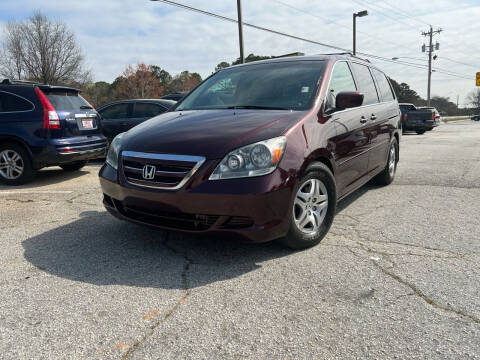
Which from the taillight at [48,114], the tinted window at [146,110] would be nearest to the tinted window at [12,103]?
the taillight at [48,114]

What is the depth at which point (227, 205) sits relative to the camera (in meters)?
2.62

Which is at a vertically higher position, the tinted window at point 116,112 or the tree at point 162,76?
the tree at point 162,76

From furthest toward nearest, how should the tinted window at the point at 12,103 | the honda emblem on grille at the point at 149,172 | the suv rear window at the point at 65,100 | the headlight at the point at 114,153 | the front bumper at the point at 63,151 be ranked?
the suv rear window at the point at 65,100
the tinted window at the point at 12,103
the front bumper at the point at 63,151
the headlight at the point at 114,153
the honda emblem on grille at the point at 149,172

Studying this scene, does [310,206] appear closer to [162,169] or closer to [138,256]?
[162,169]

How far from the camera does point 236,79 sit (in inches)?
163

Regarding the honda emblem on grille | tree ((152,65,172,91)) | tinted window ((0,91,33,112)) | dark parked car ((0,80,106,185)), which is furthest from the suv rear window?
tree ((152,65,172,91))

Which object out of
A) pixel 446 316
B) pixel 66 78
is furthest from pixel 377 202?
pixel 66 78

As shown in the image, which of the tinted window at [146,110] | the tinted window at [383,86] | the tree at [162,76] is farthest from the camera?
the tree at [162,76]

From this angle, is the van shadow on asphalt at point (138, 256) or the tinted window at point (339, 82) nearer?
the van shadow on asphalt at point (138, 256)

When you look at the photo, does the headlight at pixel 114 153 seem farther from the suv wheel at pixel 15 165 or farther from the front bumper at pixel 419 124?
the front bumper at pixel 419 124

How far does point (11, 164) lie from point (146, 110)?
3.51 metres

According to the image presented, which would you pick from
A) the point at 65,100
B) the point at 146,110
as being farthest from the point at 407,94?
the point at 65,100

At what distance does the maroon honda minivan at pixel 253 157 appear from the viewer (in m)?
2.67

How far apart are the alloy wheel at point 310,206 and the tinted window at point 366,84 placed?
1756 millimetres
